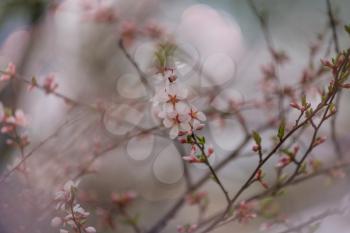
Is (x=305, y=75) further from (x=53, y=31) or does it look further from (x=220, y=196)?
(x=220, y=196)

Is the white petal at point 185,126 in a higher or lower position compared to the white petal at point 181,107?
lower

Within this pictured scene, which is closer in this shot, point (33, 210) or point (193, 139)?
point (193, 139)

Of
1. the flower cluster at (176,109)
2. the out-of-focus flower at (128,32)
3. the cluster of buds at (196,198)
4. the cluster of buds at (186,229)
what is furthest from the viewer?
the out-of-focus flower at (128,32)

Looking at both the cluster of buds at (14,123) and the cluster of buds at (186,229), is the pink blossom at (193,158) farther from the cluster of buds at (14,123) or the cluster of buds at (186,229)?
the cluster of buds at (14,123)

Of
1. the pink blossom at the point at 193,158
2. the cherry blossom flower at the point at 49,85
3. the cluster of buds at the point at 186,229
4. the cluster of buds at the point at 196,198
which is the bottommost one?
the cluster of buds at the point at 186,229

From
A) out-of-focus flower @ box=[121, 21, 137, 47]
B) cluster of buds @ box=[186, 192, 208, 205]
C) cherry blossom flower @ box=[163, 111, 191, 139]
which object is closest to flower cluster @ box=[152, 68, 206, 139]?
cherry blossom flower @ box=[163, 111, 191, 139]

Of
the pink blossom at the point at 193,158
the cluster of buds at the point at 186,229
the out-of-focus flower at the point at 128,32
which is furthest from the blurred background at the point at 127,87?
the cluster of buds at the point at 186,229

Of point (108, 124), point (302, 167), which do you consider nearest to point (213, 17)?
point (108, 124)

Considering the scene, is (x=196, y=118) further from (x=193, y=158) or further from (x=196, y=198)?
(x=196, y=198)

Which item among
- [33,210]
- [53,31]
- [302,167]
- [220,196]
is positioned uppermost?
[53,31]
